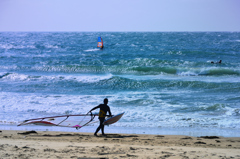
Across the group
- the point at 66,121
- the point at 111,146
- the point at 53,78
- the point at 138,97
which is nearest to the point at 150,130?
the point at 111,146

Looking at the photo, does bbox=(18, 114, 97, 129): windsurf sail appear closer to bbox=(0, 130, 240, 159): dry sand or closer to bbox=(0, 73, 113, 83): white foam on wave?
bbox=(0, 130, 240, 159): dry sand

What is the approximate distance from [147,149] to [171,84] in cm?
1124

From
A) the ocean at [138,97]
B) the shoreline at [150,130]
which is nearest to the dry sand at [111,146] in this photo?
the shoreline at [150,130]

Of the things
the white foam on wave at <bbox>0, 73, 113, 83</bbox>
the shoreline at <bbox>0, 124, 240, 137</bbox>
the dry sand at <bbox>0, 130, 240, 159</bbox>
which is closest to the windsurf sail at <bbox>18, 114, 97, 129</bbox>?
the shoreline at <bbox>0, 124, 240, 137</bbox>

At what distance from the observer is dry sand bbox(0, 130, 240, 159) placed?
18.8 feet

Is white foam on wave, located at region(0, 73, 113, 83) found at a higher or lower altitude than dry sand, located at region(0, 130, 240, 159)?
higher

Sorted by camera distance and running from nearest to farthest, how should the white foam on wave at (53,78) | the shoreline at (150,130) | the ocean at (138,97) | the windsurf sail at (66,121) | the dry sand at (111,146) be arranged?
the dry sand at (111,146)
the shoreline at (150,130)
the windsurf sail at (66,121)
the ocean at (138,97)
the white foam on wave at (53,78)

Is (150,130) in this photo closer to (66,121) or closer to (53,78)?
(66,121)

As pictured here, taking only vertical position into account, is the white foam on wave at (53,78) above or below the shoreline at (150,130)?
above

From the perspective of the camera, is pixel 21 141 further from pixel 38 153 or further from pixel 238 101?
pixel 238 101

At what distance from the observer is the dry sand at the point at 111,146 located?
5.72 metres

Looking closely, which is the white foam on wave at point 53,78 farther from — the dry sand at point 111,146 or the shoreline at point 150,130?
the dry sand at point 111,146

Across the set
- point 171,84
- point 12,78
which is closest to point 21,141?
point 171,84

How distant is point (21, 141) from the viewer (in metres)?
6.87
